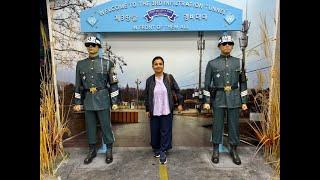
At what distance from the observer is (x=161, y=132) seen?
418cm

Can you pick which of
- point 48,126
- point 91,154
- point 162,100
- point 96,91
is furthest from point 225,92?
point 48,126

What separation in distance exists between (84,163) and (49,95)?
40.4 inches

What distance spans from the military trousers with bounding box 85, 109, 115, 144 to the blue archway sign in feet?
3.74

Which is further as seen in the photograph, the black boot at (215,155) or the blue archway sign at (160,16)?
the blue archway sign at (160,16)

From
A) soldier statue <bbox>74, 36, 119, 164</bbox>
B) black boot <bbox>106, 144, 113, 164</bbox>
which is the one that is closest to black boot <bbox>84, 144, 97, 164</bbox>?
soldier statue <bbox>74, 36, 119, 164</bbox>

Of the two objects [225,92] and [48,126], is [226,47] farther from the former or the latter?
[48,126]

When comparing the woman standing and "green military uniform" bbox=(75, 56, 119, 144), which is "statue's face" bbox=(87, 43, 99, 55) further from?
the woman standing

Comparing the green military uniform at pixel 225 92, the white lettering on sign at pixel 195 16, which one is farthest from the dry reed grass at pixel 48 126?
the green military uniform at pixel 225 92

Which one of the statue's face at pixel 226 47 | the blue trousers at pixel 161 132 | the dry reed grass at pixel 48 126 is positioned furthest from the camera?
the blue trousers at pixel 161 132

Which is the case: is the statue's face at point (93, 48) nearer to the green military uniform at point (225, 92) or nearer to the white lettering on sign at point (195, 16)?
the white lettering on sign at point (195, 16)

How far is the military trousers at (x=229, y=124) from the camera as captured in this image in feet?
13.3

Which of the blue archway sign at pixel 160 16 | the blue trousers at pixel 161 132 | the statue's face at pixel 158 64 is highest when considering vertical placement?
the blue archway sign at pixel 160 16

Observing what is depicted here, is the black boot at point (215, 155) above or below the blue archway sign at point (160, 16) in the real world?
below

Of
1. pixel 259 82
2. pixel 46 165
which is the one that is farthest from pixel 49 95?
pixel 259 82
